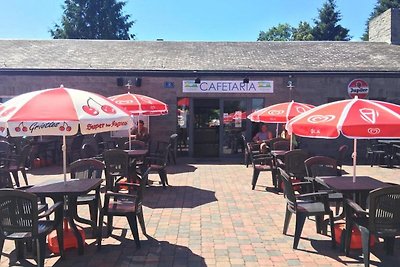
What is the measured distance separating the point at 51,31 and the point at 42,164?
1197 inches

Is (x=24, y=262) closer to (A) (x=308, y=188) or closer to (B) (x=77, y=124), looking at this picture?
(B) (x=77, y=124)

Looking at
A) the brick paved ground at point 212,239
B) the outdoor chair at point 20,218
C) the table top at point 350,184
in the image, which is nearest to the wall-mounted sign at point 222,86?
the brick paved ground at point 212,239

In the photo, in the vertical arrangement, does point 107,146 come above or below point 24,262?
above

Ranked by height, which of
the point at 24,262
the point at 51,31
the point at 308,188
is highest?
the point at 51,31

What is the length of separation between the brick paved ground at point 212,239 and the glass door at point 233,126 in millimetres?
5903

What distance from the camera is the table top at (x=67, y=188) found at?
15.5ft

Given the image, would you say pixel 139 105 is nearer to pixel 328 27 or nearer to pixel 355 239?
pixel 355 239

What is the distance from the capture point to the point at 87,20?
3738 centimetres

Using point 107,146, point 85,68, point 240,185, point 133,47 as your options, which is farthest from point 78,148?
point 133,47

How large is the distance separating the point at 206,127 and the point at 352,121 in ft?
33.4

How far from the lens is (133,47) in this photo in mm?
17703

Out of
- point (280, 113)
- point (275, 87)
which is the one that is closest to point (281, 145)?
point (280, 113)

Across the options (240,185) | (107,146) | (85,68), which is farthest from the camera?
(85,68)

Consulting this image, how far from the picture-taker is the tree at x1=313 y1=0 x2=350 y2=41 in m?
40.1
